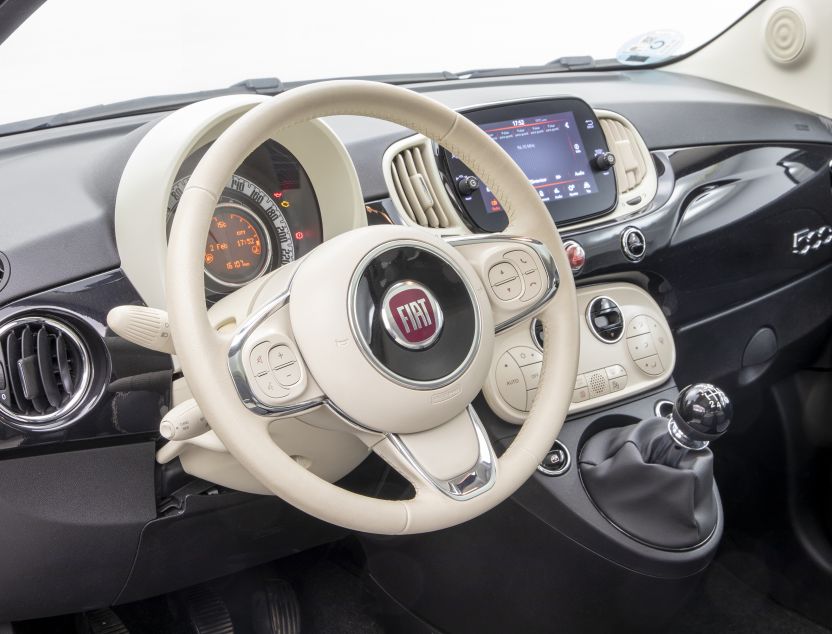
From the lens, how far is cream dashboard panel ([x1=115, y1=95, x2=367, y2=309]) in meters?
1.26

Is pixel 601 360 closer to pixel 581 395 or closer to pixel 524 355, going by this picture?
pixel 581 395

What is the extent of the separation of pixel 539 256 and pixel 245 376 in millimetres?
462

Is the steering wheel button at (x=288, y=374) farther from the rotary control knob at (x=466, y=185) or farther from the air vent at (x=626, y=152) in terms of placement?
the air vent at (x=626, y=152)

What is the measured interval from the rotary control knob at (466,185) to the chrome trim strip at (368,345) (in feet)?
1.55

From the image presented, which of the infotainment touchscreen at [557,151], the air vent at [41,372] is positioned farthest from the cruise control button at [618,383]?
the air vent at [41,372]

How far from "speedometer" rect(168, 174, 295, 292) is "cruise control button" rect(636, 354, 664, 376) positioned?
0.72 meters

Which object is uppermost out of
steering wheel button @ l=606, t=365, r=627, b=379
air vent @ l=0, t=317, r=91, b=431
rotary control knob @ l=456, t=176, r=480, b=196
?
rotary control knob @ l=456, t=176, r=480, b=196

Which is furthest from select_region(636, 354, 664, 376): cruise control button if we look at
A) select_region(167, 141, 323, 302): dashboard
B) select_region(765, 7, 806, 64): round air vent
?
select_region(765, 7, 806, 64): round air vent

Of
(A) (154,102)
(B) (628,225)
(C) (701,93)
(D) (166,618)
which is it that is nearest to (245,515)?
(D) (166,618)

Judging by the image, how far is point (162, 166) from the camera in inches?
49.8

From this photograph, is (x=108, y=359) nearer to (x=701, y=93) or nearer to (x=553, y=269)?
(x=553, y=269)

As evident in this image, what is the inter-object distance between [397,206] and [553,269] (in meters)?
0.40

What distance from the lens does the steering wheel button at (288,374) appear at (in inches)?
41.3

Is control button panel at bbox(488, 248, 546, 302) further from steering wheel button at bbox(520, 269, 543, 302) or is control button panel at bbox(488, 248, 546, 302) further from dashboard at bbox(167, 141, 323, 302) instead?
dashboard at bbox(167, 141, 323, 302)
